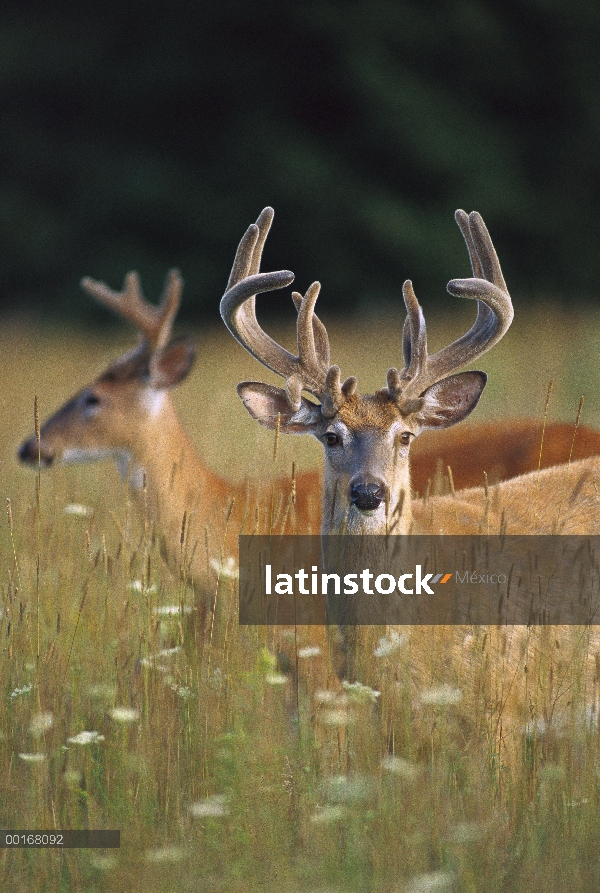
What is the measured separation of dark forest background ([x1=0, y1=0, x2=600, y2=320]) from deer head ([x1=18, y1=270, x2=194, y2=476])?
32.2 ft

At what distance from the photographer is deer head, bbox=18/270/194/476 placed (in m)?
5.50

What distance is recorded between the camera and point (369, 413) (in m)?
3.73

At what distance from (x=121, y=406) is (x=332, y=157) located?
11529 mm

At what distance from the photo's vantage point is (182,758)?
319 cm

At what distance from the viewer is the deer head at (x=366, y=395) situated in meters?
3.63

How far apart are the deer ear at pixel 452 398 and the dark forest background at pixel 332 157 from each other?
37.9 feet

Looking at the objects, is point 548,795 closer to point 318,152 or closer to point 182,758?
point 182,758

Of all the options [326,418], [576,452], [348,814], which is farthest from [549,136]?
[348,814]

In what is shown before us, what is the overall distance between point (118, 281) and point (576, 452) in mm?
11756

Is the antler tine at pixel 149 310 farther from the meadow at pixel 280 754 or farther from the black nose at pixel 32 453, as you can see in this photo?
the meadow at pixel 280 754

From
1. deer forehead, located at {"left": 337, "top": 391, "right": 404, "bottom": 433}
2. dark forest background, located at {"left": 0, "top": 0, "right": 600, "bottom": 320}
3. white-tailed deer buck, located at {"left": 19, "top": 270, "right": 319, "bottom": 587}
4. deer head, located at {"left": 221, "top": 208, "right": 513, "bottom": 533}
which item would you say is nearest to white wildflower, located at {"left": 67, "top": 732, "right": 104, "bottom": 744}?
deer head, located at {"left": 221, "top": 208, "right": 513, "bottom": 533}

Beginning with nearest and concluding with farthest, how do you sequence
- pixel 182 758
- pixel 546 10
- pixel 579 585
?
pixel 182 758 < pixel 579 585 < pixel 546 10

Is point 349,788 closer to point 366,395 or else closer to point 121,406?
point 366,395

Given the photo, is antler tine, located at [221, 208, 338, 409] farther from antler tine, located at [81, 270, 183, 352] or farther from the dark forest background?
the dark forest background
